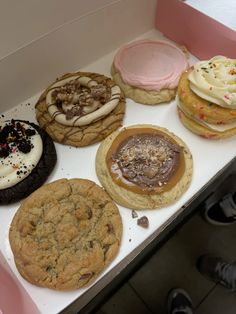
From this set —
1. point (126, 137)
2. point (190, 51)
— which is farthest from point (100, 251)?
point (190, 51)

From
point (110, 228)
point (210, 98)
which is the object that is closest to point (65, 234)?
point (110, 228)

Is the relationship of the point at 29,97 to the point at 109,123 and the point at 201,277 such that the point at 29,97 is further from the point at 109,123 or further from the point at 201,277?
the point at 201,277

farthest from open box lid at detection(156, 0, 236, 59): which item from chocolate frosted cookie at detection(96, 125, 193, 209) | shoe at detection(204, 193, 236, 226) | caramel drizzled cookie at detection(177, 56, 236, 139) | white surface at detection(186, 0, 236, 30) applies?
shoe at detection(204, 193, 236, 226)

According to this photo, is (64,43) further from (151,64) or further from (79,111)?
(151,64)

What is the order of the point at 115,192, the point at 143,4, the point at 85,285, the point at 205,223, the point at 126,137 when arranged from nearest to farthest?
the point at 85,285 → the point at 115,192 → the point at 126,137 → the point at 143,4 → the point at 205,223

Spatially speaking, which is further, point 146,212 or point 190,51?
point 190,51

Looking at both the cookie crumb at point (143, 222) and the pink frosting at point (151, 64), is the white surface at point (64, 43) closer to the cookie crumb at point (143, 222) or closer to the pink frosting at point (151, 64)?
the pink frosting at point (151, 64)
